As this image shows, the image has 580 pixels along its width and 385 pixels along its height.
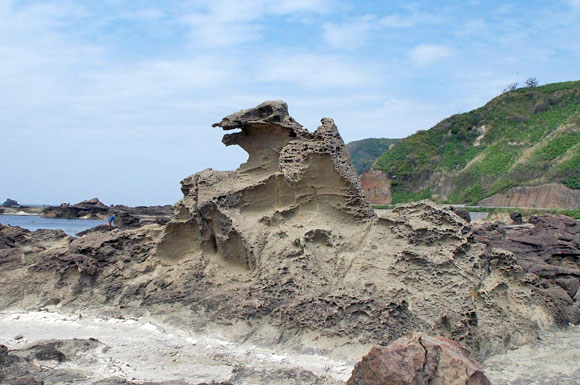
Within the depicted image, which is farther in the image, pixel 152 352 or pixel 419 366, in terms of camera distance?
pixel 152 352

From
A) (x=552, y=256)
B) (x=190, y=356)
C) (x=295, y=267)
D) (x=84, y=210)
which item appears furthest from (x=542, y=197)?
(x=84, y=210)

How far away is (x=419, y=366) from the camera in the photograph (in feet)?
14.8

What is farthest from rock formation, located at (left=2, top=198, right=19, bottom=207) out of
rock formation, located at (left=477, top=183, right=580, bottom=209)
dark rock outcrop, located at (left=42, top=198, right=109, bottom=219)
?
rock formation, located at (left=477, top=183, right=580, bottom=209)

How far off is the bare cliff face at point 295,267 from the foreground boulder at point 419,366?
8.18 ft

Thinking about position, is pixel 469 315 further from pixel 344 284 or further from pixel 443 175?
pixel 443 175

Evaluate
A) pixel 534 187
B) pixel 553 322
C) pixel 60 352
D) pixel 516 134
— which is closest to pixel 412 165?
pixel 516 134

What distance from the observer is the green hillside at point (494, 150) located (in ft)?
133

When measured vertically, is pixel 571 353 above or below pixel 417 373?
below

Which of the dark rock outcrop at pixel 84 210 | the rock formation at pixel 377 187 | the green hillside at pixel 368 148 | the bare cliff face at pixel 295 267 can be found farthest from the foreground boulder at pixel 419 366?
the green hillside at pixel 368 148

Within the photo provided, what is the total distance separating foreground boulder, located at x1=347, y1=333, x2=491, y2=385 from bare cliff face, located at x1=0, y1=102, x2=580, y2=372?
8.18ft

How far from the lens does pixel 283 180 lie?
929 cm

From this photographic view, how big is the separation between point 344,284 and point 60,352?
3672 millimetres

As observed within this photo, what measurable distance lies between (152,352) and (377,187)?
4068 cm

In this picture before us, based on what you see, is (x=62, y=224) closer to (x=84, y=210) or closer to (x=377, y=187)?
(x=84, y=210)
